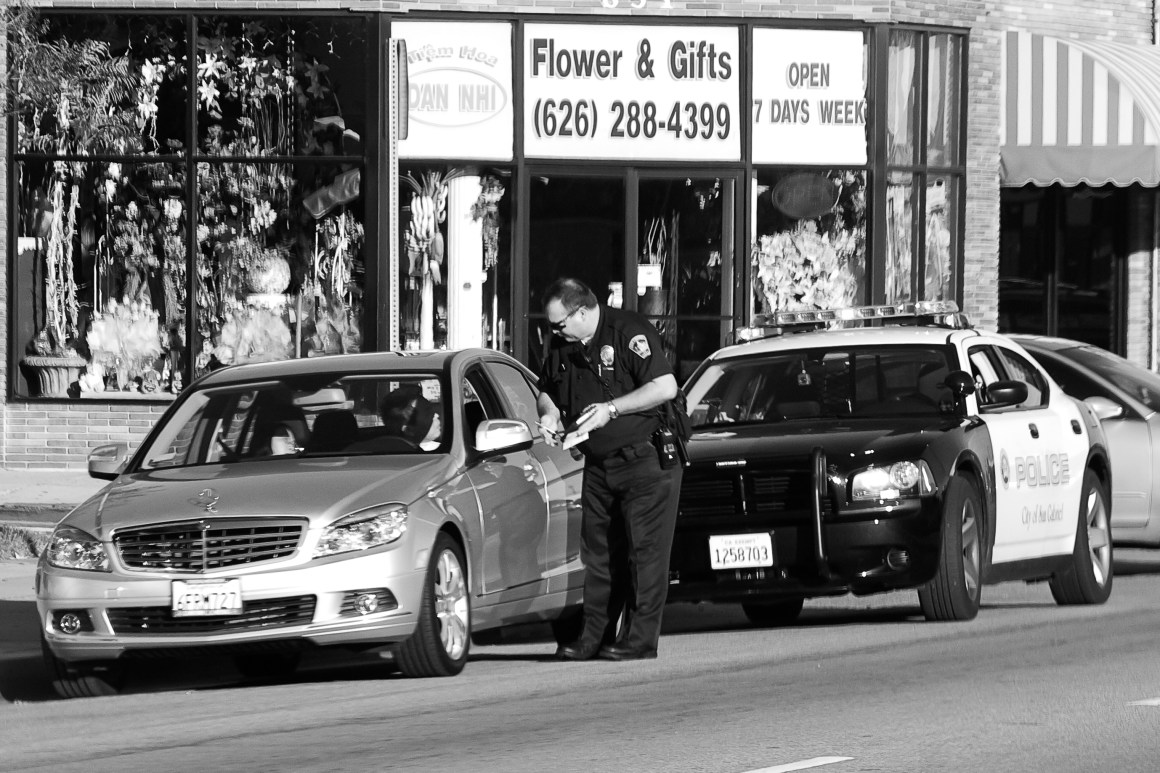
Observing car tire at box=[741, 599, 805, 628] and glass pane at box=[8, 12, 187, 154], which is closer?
car tire at box=[741, 599, 805, 628]

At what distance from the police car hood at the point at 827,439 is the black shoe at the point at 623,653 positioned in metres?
1.30

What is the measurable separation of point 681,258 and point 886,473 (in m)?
10.9

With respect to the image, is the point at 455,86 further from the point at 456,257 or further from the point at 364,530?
the point at 364,530

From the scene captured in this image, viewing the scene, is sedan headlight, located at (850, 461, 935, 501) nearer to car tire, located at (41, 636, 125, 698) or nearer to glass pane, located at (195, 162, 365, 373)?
car tire, located at (41, 636, 125, 698)

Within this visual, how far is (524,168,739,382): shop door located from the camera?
69.5 feet

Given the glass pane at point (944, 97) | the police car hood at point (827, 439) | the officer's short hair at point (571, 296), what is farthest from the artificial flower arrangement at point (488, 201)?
the officer's short hair at point (571, 296)

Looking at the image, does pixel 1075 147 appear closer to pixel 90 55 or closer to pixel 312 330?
pixel 312 330

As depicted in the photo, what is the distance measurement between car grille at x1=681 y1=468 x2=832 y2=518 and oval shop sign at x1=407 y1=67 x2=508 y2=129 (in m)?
10.3

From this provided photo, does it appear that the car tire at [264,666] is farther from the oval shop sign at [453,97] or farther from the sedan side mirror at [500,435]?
the oval shop sign at [453,97]

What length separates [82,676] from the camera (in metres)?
9.52

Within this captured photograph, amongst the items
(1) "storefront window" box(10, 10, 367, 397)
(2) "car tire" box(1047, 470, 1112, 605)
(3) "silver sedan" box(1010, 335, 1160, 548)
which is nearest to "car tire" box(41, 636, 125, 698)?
(2) "car tire" box(1047, 470, 1112, 605)

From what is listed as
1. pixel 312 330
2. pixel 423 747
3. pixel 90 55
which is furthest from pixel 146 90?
pixel 423 747

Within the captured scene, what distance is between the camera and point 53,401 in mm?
20938

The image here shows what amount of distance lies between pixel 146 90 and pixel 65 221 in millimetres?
1502
